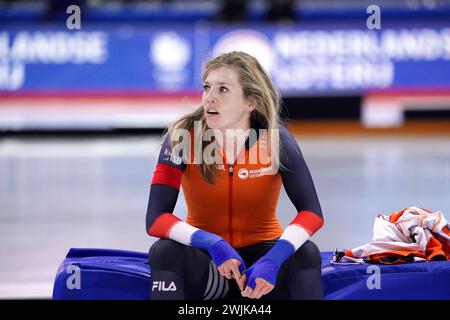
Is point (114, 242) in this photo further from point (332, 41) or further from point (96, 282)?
point (332, 41)

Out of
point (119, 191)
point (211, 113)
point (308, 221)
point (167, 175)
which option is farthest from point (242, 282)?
point (119, 191)

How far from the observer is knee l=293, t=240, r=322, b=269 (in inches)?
118

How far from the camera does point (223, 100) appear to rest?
3.19 metres

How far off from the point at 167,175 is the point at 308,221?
557mm

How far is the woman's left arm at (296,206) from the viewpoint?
2.96m

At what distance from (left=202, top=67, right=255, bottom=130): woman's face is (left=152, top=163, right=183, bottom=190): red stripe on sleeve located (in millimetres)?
233

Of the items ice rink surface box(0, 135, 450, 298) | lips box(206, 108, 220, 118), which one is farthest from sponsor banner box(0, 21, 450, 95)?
lips box(206, 108, 220, 118)

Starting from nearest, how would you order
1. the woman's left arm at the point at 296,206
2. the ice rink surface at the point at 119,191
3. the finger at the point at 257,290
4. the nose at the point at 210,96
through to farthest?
the finger at the point at 257,290 → the woman's left arm at the point at 296,206 → the nose at the point at 210,96 → the ice rink surface at the point at 119,191

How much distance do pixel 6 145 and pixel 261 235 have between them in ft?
29.6

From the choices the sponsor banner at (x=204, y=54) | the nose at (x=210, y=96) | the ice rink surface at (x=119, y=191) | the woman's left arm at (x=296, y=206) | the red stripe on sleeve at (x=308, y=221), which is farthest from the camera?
the sponsor banner at (x=204, y=54)

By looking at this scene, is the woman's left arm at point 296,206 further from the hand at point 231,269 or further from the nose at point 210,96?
the nose at point 210,96

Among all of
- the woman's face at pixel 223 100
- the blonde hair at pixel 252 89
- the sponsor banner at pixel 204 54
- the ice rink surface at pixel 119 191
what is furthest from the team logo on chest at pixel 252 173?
the sponsor banner at pixel 204 54

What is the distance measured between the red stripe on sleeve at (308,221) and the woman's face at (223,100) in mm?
455

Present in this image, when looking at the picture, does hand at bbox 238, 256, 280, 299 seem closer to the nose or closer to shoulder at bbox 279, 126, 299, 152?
shoulder at bbox 279, 126, 299, 152
